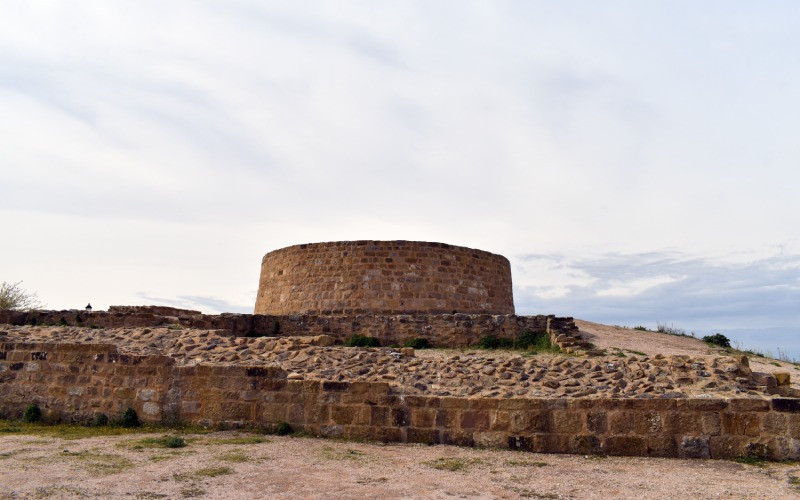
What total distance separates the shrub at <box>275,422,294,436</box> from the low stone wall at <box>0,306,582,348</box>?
635cm

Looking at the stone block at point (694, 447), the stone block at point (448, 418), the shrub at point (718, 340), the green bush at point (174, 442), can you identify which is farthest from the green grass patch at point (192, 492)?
the shrub at point (718, 340)

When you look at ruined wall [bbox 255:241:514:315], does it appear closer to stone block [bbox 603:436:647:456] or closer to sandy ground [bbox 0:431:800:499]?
sandy ground [bbox 0:431:800:499]

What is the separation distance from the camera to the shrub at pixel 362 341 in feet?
45.4

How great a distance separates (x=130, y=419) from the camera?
28.4ft

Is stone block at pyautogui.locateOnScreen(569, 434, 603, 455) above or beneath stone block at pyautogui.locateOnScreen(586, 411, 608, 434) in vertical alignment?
beneath

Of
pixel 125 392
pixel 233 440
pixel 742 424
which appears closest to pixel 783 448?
pixel 742 424

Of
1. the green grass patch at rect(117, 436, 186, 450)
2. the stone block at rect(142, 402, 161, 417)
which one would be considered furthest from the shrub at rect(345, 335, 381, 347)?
the green grass patch at rect(117, 436, 186, 450)

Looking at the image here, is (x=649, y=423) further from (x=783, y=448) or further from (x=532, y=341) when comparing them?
(x=532, y=341)

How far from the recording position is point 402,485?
17.9 ft

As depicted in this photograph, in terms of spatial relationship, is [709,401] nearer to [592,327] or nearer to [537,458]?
[537,458]

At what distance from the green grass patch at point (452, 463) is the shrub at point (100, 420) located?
5.36 m

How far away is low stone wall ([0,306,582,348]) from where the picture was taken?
14164 mm

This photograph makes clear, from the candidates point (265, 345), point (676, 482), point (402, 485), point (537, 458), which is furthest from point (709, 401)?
point (265, 345)

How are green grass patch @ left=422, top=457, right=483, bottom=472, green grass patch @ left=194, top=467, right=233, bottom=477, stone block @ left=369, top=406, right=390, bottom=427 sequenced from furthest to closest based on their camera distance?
stone block @ left=369, top=406, right=390, bottom=427
green grass patch @ left=422, top=457, right=483, bottom=472
green grass patch @ left=194, top=467, right=233, bottom=477
